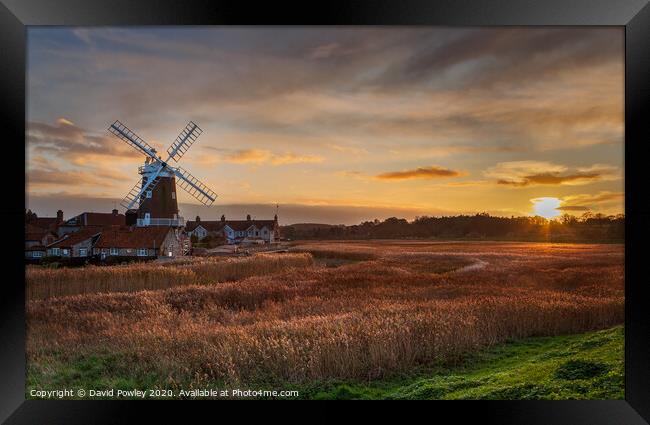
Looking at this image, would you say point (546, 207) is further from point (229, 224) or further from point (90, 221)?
point (90, 221)

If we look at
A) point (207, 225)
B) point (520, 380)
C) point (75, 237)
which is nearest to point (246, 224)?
point (207, 225)

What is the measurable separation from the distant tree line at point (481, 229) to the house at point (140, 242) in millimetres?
2214

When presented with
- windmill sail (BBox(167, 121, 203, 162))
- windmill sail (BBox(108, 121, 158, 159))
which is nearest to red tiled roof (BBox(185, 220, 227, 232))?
windmill sail (BBox(167, 121, 203, 162))

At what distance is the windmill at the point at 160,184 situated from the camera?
20.9ft

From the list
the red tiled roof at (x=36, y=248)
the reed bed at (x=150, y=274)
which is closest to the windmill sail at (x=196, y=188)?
the reed bed at (x=150, y=274)

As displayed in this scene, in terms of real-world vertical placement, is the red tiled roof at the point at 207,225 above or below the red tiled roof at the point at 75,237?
above

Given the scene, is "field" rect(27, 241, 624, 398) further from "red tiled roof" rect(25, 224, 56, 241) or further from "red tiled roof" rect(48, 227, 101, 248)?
"red tiled roof" rect(25, 224, 56, 241)

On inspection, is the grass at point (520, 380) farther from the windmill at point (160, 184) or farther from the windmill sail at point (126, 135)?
the windmill sail at point (126, 135)

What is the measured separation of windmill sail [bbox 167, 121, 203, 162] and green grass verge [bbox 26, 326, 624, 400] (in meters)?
3.28

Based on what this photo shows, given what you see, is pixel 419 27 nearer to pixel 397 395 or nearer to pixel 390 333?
pixel 390 333

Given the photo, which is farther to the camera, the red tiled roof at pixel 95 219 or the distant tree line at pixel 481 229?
the red tiled roof at pixel 95 219

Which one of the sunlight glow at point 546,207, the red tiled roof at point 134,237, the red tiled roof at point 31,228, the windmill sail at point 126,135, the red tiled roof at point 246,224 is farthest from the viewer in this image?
the red tiled roof at point 246,224

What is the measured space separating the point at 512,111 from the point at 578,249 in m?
2.56

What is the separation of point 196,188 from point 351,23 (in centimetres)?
392
